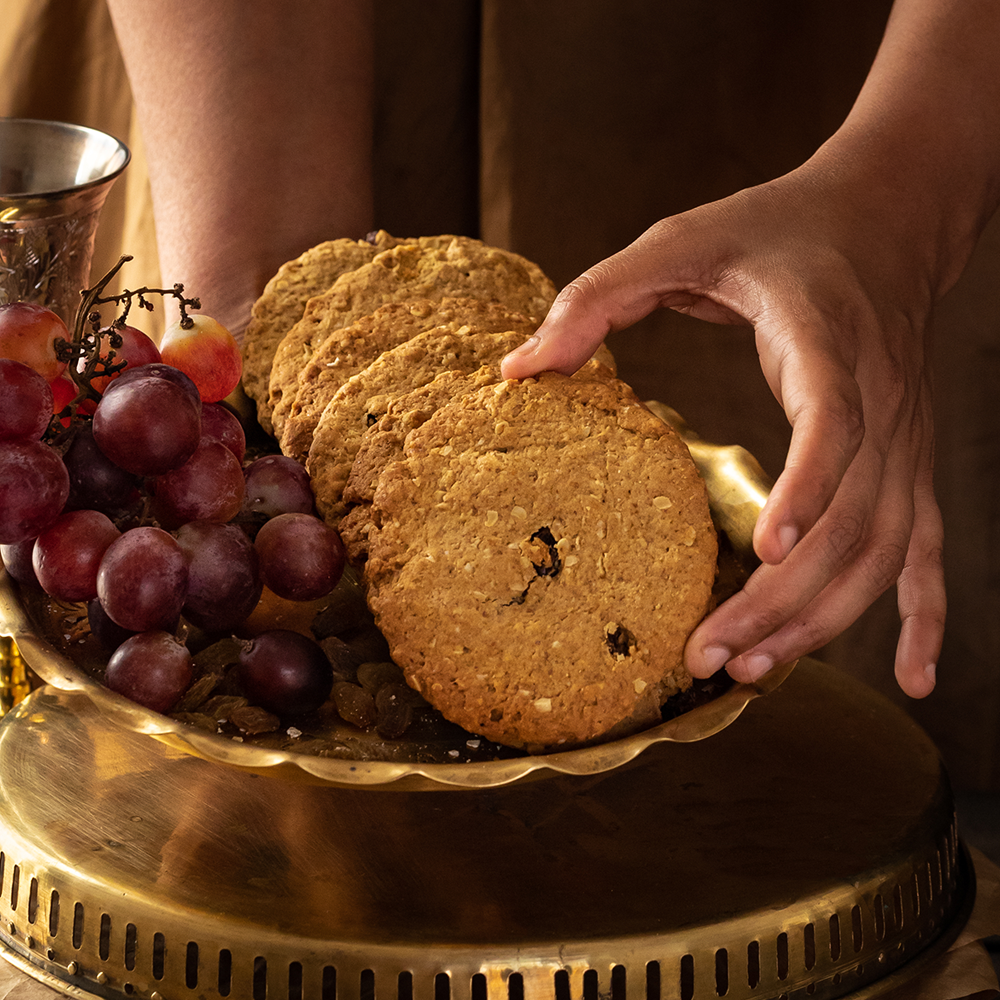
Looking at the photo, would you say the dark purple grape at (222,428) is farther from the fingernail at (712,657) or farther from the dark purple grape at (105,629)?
the fingernail at (712,657)

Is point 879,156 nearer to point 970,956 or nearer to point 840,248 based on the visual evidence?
point 840,248

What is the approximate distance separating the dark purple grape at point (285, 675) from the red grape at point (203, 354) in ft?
0.71

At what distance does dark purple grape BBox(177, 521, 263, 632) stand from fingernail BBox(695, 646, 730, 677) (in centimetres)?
29

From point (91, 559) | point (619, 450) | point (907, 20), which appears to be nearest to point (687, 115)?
point (907, 20)

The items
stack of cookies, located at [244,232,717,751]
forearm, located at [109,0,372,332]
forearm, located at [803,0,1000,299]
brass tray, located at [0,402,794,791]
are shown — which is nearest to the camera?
brass tray, located at [0,402,794,791]

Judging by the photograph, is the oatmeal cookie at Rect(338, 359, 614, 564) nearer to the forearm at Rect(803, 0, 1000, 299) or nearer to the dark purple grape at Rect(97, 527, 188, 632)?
the dark purple grape at Rect(97, 527, 188, 632)

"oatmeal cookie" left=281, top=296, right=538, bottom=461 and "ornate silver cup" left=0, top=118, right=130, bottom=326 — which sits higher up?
"ornate silver cup" left=0, top=118, right=130, bottom=326

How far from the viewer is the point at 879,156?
0.89 meters

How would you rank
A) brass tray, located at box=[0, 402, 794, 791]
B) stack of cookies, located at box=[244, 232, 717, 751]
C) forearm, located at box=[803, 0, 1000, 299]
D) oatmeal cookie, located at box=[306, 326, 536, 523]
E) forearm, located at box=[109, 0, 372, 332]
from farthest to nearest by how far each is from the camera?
forearm, located at box=[109, 0, 372, 332]
forearm, located at box=[803, 0, 1000, 299]
oatmeal cookie, located at box=[306, 326, 536, 523]
stack of cookies, located at box=[244, 232, 717, 751]
brass tray, located at box=[0, 402, 794, 791]

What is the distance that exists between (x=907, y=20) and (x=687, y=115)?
0.63 meters

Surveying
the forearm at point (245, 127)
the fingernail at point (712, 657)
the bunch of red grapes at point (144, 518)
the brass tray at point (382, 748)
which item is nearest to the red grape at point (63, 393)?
the bunch of red grapes at point (144, 518)

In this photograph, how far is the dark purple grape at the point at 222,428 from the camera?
754 mm

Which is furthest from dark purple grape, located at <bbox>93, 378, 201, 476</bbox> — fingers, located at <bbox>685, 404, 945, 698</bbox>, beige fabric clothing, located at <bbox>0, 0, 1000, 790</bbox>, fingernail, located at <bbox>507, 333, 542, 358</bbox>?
beige fabric clothing, located at <bbox>0, 0, 1000, 790</bbox>

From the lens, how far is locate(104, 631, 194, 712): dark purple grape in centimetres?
64
